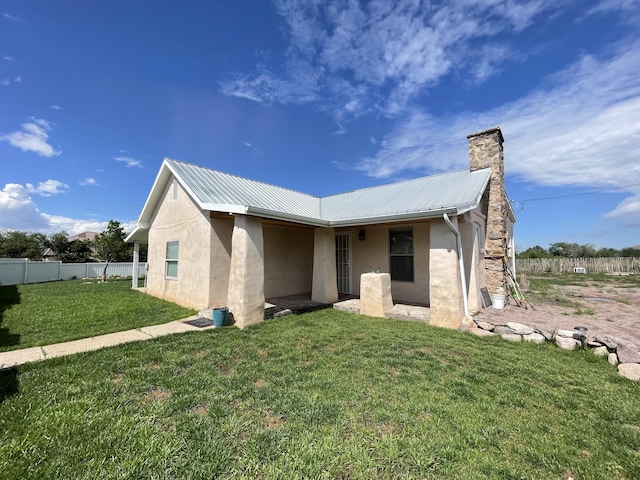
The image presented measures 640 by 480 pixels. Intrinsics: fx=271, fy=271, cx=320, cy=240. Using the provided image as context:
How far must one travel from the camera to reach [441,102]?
11562mm

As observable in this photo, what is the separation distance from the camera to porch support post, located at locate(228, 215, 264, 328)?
6738 millimetres

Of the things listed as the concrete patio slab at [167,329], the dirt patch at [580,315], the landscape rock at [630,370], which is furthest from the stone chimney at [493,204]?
the concrete patio slab at [167,329]

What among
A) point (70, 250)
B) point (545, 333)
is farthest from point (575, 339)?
point (70, 250)

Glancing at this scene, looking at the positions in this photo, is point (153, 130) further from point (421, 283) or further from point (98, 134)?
point (421, 283)

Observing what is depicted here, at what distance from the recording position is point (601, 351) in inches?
201

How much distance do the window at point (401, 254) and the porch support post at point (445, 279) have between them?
7.72 ft

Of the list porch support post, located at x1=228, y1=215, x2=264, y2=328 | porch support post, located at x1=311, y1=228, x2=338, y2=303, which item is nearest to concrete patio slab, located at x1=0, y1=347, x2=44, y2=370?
porch support post, located at x1=228, y1=215, x2=264, y2=328

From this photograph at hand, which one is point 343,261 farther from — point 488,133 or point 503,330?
point 488,133

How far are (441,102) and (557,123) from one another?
16.8 feet

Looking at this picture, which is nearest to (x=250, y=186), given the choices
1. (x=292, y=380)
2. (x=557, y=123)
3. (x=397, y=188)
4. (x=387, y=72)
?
(x=397, y=188)

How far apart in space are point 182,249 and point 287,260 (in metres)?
3.76

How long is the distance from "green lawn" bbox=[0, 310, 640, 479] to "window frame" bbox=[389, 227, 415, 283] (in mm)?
4424

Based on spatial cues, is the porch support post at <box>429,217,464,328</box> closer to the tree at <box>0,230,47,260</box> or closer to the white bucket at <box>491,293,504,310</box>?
the white bucket at <box>491,293,504,310</box>

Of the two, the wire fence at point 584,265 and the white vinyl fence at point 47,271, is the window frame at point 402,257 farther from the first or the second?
the wire fence at point 584,265
